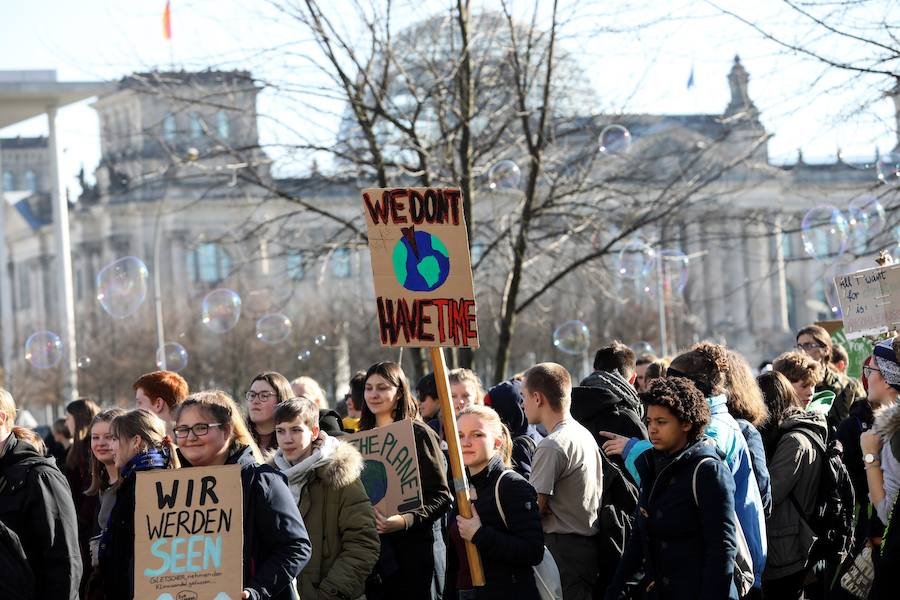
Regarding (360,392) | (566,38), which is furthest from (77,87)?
(360,392)

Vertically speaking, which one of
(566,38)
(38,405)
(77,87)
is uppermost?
(77,87)

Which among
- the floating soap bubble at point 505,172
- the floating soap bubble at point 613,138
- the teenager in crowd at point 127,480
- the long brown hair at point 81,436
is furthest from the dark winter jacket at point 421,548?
the floating soap bubble at point 613,138

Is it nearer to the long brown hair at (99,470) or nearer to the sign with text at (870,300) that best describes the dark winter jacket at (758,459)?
the sign with text at (870,300)

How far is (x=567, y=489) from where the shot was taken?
7270 millimetres

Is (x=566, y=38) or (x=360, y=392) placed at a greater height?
(x=566, y=38)

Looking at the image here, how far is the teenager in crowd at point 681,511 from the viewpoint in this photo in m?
6.08

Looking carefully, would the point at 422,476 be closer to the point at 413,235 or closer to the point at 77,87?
the point at 413,235

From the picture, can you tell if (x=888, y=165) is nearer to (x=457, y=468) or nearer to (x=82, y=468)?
(x=82, y=468)

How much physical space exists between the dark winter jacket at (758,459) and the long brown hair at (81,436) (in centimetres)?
407

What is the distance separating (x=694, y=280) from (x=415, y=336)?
6665 cm

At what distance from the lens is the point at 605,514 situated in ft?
24.6

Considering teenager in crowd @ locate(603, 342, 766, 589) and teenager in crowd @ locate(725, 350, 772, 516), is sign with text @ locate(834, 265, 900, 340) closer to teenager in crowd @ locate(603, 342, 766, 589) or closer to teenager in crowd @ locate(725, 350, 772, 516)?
teenager in crowd @ locate(725, 350, 772, 516)

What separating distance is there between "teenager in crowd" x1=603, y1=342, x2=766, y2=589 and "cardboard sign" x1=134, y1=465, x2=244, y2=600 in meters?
1.94

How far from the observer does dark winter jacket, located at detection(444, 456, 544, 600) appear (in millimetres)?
6461
